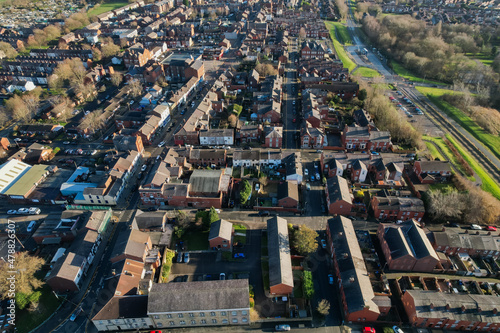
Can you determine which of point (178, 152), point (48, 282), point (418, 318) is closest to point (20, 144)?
point (178, 152)

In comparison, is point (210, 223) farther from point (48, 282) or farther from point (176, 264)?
point (48, 282)

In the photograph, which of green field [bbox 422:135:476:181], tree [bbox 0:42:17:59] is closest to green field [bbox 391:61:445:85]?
green field [bbox 422:135:476:181]

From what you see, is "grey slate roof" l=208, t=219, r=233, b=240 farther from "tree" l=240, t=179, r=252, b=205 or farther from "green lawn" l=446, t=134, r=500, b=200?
"green lawn" l=446, t=134, r=500, b=200

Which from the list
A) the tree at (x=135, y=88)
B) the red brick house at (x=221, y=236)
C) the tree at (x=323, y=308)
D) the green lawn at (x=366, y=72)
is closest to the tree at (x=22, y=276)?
the red brick house at (x=221, y=236)

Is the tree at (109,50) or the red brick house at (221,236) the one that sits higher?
the tree at (109,50)

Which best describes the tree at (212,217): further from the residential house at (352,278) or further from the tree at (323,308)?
the tree at (323,308)

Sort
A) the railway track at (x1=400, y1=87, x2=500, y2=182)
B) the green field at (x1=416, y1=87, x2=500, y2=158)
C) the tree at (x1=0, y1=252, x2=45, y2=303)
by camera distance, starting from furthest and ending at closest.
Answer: the green field at (x1=416, y1=87, x2=500, y2=158) → the railway track at (x1=400, y1=87, x2=500, y2=182) → the tree at (x1=0, y1=252, x2=45, y2=303)
